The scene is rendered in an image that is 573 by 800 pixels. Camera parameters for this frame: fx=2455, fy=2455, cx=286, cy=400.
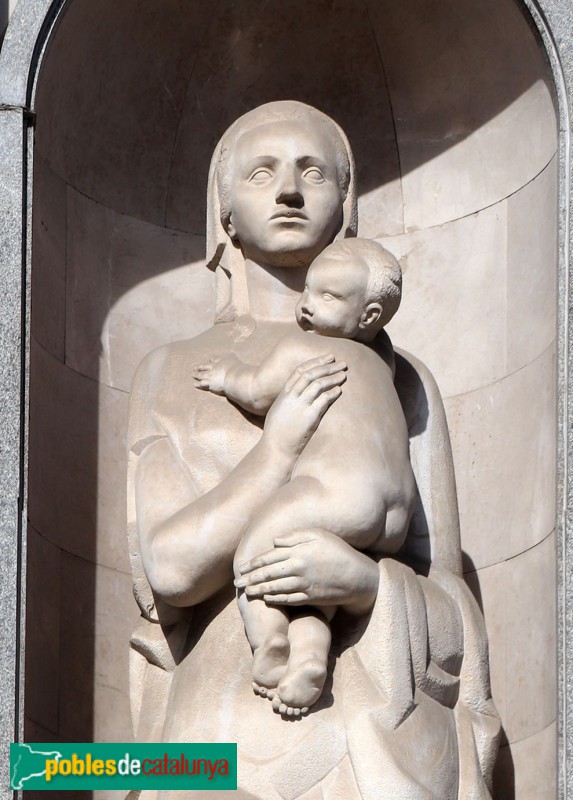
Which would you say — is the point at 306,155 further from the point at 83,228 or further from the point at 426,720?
the point at 426,720

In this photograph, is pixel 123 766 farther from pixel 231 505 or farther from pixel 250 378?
pixel 250 378

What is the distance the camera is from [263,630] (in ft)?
23.9

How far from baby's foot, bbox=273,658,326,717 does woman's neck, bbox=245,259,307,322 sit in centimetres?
150

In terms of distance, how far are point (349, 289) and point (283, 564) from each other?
3.12ft

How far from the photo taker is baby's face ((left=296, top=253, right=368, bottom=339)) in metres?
7.66

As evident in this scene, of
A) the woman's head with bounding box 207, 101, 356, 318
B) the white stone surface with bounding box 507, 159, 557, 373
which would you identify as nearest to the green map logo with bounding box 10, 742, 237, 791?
the woman's head with bounding box 207, 101, 356, 318

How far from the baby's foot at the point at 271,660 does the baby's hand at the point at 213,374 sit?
3.35ft

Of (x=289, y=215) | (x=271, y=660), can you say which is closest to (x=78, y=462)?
(x=289, y=215)

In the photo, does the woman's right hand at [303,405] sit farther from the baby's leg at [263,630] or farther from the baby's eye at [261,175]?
the baby's eye at [261,175]

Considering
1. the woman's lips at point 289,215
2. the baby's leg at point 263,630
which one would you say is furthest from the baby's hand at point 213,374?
the baby's leg at point 263,630

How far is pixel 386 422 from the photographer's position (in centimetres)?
762

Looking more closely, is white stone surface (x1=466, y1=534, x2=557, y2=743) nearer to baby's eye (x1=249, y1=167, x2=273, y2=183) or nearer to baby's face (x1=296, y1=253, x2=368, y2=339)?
baby's face (x1=296, y1=253, x2=368, y2=339)

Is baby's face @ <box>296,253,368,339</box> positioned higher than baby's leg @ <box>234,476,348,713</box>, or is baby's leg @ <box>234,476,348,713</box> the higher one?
baby's face @ <box>296,253,368,339</box>

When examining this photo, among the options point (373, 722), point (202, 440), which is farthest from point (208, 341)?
point (373, 722)
